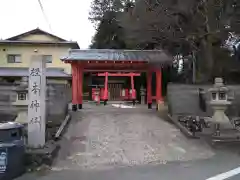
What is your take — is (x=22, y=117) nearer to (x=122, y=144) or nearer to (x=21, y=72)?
(x=122, y=144)

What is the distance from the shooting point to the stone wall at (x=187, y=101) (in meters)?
16.1

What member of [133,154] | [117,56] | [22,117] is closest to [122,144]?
[133,154]

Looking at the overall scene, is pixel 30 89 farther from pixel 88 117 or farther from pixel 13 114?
pixel 88 117

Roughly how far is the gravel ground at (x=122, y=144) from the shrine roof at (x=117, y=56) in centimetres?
429

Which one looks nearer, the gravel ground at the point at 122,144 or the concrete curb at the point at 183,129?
the gravel ground at the point at 122,144

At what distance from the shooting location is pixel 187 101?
1633 centimetres

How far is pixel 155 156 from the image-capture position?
1041 cm

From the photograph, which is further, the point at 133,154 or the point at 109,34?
the point at 109,34

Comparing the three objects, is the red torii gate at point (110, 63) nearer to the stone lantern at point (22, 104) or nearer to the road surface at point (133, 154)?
the road surface at point (133, 154)

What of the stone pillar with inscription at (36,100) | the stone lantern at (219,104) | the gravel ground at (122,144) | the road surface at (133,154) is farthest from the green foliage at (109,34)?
the stone pillar with inscription at (36,100)

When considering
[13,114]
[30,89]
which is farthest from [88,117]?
[30,89]

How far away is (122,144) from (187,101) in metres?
5.74

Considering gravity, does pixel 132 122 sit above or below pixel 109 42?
below

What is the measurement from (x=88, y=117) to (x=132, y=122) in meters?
2.19
